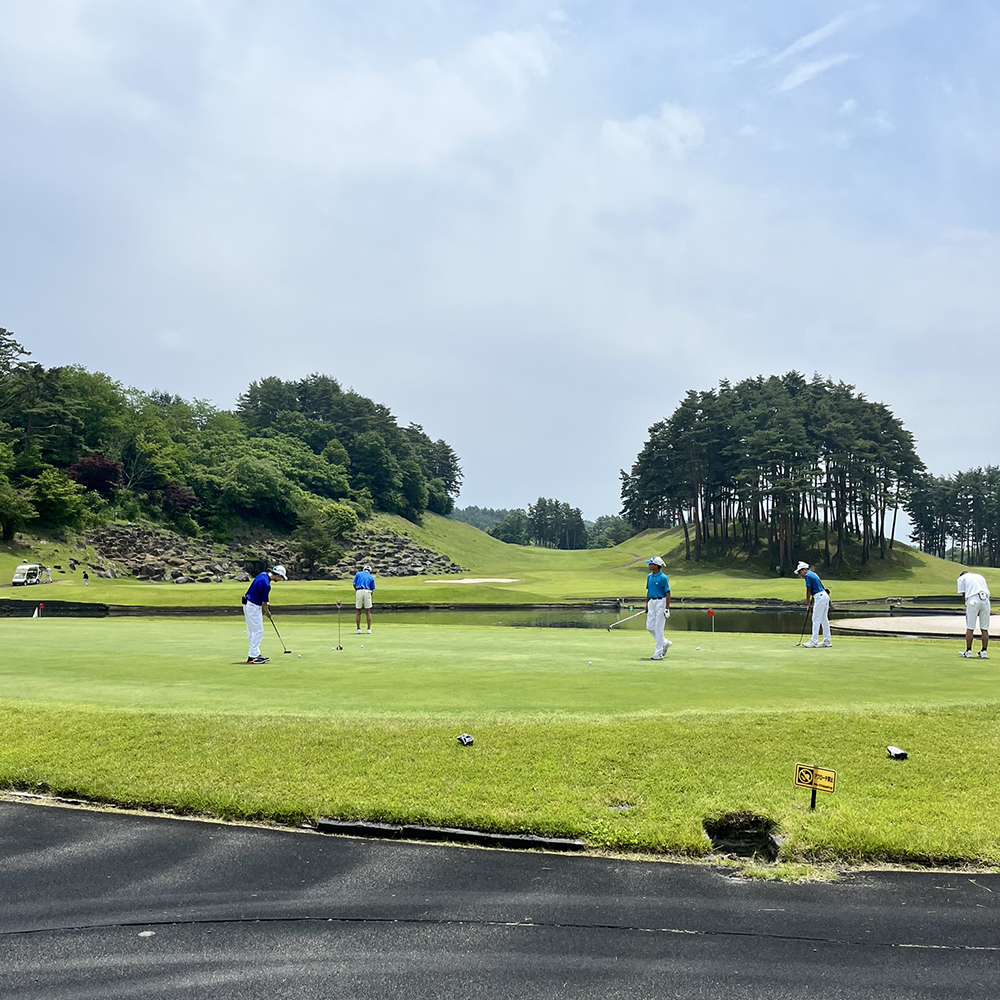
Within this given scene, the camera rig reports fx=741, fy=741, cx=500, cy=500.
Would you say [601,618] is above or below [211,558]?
below

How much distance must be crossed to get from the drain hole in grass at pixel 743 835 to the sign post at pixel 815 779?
0.54 meters

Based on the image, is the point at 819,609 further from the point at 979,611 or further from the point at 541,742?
the point at 541,742

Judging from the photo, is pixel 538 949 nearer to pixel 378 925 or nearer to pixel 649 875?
pixel 378 925

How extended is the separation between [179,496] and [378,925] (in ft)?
277

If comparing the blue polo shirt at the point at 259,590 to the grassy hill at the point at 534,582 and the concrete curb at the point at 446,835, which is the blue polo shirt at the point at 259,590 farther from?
the grassy hill at the point at 534,582

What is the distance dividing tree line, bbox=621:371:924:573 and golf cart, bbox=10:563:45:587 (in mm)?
69117

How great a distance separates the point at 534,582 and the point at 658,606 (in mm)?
55498

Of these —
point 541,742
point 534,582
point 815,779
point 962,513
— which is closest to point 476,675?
point 541,742

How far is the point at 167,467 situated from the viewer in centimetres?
8375

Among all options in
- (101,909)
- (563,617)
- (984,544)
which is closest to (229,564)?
(563,617)

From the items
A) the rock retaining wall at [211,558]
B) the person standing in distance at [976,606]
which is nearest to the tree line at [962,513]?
the rock retaining wall at [211,558]

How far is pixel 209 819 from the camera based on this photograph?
25.9 feet

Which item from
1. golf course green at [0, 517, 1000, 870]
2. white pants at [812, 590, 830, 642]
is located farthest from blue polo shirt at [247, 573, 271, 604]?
white pants at [812, 590, 830, 642]

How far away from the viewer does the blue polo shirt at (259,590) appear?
18453 millimetres
